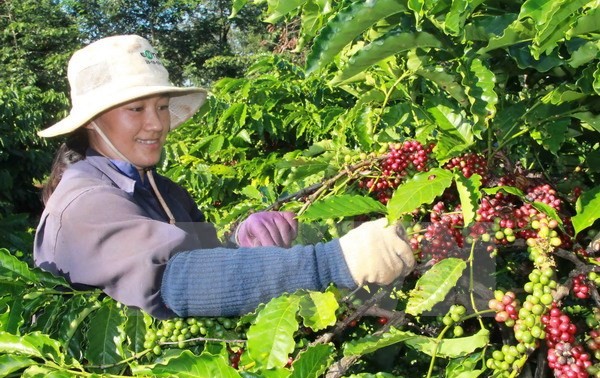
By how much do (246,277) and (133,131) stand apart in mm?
807

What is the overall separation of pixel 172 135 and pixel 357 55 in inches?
129

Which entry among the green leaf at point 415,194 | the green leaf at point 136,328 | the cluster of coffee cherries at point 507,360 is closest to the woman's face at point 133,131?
the green leaf at point 136,328

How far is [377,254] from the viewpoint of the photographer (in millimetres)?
1244

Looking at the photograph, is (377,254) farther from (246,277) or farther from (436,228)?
(246,277)

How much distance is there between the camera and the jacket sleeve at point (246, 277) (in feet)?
4.27

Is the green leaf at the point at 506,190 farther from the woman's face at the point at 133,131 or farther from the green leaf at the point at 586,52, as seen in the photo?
the woman's face at the point at 133,131

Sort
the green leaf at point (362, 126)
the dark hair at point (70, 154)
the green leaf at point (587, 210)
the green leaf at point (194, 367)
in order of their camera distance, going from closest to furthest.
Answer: the green leaf at point (194, 367), the green leaf at point (587, 210), the green leaf at point (362, 126), the dark hair at point (70, 154)

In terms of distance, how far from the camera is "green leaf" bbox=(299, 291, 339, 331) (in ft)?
3.74

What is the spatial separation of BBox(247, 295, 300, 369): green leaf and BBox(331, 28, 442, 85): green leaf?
0.46 m

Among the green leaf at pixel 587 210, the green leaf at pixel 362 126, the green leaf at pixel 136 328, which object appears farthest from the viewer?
the green leaf at pixel 362 126

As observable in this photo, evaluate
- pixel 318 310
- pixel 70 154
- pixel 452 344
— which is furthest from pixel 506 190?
Result: pixel 70 154

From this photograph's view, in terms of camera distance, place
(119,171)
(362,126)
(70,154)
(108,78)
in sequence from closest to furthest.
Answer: (362,126) → (119,171) → (108,78) → (70,154)

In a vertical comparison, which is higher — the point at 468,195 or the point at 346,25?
the point at 346,25

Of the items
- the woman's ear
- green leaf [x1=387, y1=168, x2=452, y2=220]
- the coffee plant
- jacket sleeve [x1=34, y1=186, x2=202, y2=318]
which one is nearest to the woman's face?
the woman's ear
